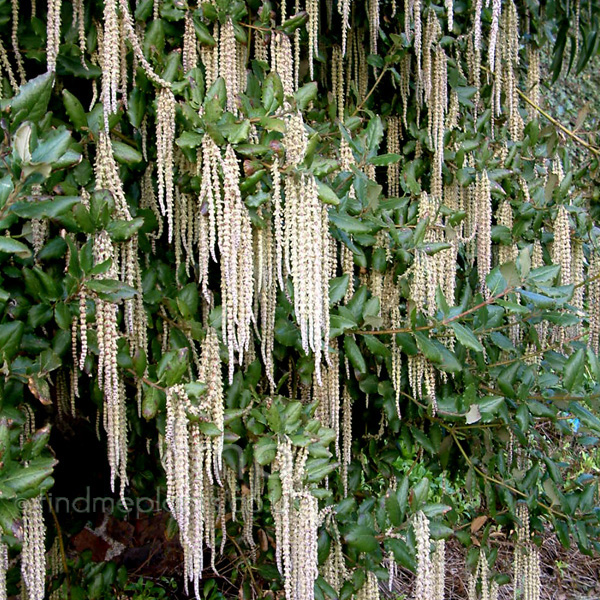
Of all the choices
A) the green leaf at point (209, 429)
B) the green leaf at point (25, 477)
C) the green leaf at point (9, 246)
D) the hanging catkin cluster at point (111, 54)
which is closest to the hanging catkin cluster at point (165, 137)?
the hanging catkin cluster at point (111, 54)

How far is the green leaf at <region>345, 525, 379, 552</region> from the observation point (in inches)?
83.7

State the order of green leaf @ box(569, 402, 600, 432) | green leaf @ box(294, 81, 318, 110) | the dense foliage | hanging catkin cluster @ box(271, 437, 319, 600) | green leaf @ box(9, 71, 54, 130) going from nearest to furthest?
green leaf @ box(9, 71, 54, 130)
the dense foliage
hanging catkin cluster @ box(271, 437, 319, 600)
green leaf @ box(294, 81, 318, 110)
green leaf @ box(569, 402, 600, 432)

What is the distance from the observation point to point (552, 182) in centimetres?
252

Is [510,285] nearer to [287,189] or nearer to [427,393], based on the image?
[427,393]

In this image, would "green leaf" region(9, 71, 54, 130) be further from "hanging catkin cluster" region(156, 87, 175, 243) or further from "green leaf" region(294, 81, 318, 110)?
"green leaf" region(294, 81, 318, 110)

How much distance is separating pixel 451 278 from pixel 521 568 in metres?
1.23

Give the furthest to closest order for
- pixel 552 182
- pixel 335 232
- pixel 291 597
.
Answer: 1. pixel 552 182
2. pixel 335 232
3. pixel 291 597

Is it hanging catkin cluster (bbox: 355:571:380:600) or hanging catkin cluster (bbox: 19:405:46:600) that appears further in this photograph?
hanging catkin cluster (bbox: 355:571:380:600)

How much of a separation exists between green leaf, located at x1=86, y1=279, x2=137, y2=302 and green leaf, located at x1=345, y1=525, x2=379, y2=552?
1112mm

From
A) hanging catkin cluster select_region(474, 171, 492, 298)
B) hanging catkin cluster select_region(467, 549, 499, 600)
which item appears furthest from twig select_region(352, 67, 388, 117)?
hanging catkin cluster select_region(467, 549, 499, 600)

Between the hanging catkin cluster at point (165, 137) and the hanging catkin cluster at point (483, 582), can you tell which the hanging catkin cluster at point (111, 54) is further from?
the hanging catkin cluster at point (483, 582)

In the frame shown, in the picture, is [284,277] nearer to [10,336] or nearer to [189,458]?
[189,458]

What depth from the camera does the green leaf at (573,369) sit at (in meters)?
2.19

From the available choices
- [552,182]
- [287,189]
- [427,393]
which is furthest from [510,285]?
[287,189]
